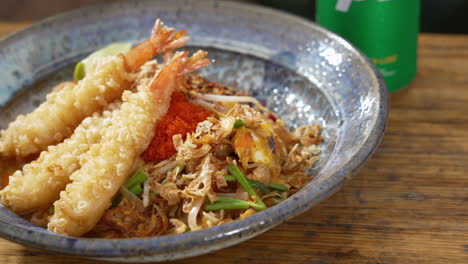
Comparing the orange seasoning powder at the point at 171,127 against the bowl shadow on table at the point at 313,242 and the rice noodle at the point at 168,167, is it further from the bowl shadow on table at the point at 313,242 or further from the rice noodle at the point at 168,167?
the bowl shadow on table at the point at 313,242

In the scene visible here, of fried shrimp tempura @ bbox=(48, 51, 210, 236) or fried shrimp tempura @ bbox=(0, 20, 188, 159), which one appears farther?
fried shrimp tempura @ bbox=(0, 20, 188, 159)

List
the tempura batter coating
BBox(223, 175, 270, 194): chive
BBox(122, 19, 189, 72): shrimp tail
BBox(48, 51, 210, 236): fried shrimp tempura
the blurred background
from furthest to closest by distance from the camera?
1. the blurred background
2. BBox(122, 19, 189, 72): shrimp tail
3. the tempura batter coating
4. BBox(223, 175, 270, 194): chive
5. BBox(48, 51, 210, 236): fried shrimp tempura

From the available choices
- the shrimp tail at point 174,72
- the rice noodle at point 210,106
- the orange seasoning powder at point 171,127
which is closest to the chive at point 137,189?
the orange seasoning powder at point 171,127

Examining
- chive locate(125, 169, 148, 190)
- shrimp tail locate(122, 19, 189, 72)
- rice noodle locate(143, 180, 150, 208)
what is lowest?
rice noodle locate(143, 180, 150, 208)

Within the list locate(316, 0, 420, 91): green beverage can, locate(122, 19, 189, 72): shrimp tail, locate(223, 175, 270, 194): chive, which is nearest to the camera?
locate(223, 175, 270, 194): chive

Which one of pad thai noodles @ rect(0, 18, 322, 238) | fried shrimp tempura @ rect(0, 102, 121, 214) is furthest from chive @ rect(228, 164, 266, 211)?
fried shrimp tempura @ rect(0, 102, 121, 214)

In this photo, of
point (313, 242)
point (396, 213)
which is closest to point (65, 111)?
point (313, 242)

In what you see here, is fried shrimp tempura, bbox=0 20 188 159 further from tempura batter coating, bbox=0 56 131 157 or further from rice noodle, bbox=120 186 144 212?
rice noodle, bbox=120 186 144 212
